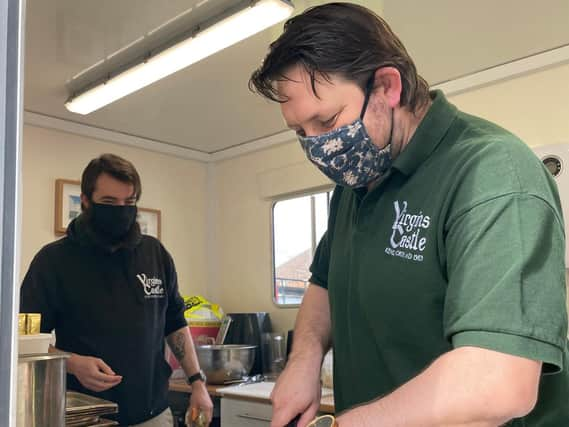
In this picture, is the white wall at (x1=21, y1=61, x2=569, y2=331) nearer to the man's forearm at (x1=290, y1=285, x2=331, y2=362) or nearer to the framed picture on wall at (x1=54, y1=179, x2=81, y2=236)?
the framed picture on wall at (x1=54, y1=179, x2=81, y2=236)

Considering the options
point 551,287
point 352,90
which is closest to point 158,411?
point 352,90

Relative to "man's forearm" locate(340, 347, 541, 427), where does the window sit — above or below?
above

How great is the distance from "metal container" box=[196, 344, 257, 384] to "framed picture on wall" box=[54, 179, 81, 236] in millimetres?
1019

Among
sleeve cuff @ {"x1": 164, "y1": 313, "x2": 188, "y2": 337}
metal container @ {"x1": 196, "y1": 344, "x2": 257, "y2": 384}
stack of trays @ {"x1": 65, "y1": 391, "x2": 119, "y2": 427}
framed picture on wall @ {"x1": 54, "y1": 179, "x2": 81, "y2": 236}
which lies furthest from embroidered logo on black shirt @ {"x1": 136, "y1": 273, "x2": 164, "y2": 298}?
framed picture on wall @ {"x1": 54, "y1": 179, "x2": 81, "y2": 236}

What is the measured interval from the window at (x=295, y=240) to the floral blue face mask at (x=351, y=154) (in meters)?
2.49

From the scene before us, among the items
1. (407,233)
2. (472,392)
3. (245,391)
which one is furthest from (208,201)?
(472,392)

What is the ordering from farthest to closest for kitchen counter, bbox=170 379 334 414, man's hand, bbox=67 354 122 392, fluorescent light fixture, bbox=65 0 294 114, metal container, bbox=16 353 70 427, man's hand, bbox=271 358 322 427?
1. kitchen counter, bbox=170 379 334 414
2. fluorescent light fixture, bbox=65 0 294 114
3. man's hand, bbox=67 354 122 392
4. man's hand, bbox=271 358 322 427
5. metal container, bbox=16 353 70 427

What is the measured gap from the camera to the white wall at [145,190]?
3.25 metres

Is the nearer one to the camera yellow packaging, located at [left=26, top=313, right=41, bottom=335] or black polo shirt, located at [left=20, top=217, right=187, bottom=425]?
yellow packaging, located at [left=26, top=313, right=41, bottom=335]

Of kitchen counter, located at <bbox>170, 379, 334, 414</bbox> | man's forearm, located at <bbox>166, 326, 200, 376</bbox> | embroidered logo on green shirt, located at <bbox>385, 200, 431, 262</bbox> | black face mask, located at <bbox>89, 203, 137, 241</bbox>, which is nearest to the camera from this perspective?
embroidered logo on green shirt, located at <bbox>385, 200, 431, 262</bbox>

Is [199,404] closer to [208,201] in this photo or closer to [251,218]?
[251,218]

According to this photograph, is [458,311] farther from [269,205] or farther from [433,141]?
[269,205]

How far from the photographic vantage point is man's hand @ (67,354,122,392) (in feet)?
5.75

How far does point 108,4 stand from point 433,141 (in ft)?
5.11
